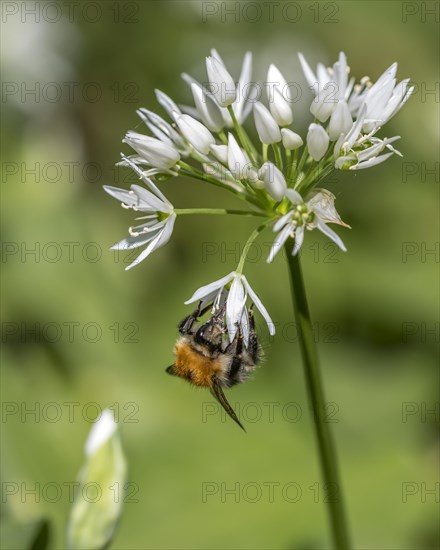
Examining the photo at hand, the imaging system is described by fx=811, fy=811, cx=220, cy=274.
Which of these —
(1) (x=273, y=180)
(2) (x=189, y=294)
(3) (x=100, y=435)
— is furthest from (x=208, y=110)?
(2) (x=189, y=294)

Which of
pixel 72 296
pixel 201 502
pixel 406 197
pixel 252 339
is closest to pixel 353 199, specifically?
pixel 406 197

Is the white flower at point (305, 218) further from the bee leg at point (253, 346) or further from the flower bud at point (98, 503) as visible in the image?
the flower bud at point (98, 503)

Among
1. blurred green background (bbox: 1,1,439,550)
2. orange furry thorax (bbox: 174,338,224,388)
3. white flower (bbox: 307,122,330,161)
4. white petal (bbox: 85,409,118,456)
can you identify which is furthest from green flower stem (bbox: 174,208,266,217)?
blurred green background (bbox: 1,1,439,550)

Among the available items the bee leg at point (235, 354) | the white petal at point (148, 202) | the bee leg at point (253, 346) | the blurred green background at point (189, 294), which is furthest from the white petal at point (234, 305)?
the blurred green background at point (189, 294)

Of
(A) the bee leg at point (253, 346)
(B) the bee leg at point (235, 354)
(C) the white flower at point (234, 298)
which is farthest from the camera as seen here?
(B) the bee leg at point (235, 354)

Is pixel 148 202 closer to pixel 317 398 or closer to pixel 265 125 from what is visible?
pixel 265 125

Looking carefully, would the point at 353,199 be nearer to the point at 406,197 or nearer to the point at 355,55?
the point at 406,197
